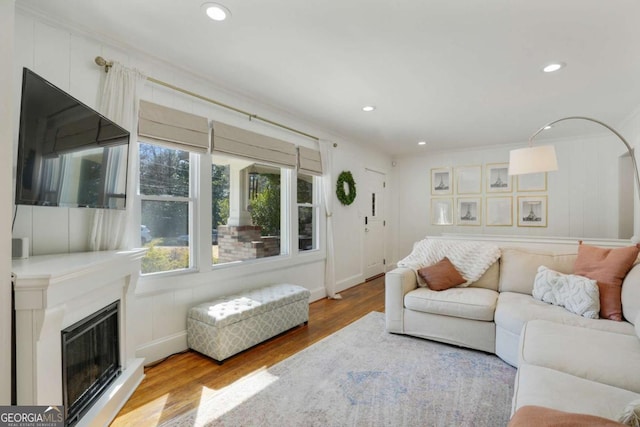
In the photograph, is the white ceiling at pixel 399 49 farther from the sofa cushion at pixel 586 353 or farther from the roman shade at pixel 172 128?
the sofa cushion at pixel 586 353

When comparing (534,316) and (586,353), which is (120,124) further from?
(534,316)

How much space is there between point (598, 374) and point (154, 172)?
3049 millimetres

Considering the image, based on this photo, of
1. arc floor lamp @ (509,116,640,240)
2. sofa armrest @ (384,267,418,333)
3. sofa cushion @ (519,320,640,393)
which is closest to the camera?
sofa cushion @ (519,320,640,393)

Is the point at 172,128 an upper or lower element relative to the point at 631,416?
upper

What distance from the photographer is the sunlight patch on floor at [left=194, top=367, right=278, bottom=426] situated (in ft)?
5.84

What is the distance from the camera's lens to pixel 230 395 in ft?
6.43

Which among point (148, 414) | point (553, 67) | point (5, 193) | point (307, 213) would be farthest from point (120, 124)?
point (553, 67)

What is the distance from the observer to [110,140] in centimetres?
197

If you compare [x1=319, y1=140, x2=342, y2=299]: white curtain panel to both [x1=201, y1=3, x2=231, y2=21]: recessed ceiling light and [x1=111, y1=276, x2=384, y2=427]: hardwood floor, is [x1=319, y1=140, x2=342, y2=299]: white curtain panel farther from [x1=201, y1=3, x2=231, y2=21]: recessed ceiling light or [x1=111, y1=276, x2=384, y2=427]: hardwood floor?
[x1=201, y1=3, x2=231, y2=21]: recessed ceiling light

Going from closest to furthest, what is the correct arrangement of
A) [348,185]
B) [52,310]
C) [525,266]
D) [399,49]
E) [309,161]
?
[52,310] → [399,49] → [525,266] → [309,161] → [348,185]

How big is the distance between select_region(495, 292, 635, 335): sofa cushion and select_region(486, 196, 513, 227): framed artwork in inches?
120

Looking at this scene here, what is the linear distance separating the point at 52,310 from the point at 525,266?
3.50 meters

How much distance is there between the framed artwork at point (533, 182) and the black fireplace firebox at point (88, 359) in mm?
5815

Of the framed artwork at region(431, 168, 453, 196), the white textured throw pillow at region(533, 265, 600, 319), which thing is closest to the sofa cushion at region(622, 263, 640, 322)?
the white textured throw pillow at region(533, 265, 600, 319)
